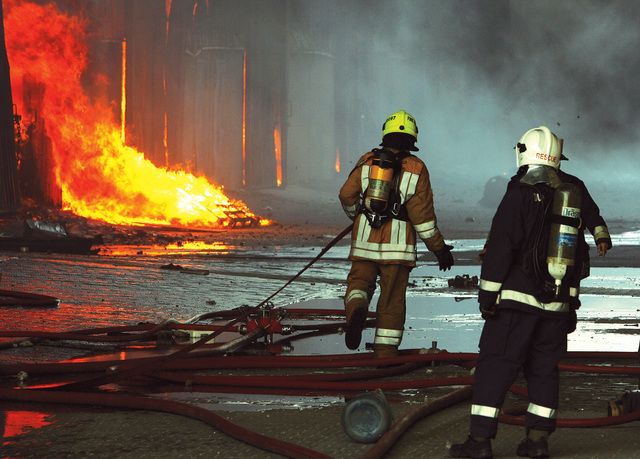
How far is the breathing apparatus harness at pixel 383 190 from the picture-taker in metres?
4.99

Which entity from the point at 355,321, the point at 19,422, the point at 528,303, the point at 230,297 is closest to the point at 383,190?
the point at 355,321

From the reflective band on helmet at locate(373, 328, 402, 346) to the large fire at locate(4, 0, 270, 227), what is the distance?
62.1 feet

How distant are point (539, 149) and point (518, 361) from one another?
832mm

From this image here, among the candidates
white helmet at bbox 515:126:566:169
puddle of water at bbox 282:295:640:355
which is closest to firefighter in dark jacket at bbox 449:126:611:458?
white helmet at bbox 515:126:566:169

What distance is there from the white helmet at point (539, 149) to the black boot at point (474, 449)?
1090mm

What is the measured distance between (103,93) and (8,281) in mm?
18466

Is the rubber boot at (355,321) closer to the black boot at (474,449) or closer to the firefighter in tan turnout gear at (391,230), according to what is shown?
the firefighter in tan turnout gear at (391,230)

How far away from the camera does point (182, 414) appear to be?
143 inches

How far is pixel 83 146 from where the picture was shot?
25.8 metres

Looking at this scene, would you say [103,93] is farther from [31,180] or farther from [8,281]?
[8,281]

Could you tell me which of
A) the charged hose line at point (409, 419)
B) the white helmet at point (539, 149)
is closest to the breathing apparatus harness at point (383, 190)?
the charged hose line at point (409, 419)

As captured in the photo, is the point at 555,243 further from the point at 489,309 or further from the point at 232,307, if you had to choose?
the point at 232,307

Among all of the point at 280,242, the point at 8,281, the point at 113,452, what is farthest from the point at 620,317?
the point at 280,242

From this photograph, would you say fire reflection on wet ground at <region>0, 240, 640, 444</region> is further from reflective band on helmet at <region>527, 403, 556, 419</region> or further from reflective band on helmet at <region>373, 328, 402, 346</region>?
reflective band on helmet at <region>527, 403, 556, 419</region>
